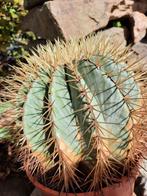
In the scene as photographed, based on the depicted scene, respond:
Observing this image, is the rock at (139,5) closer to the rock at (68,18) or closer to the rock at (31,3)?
the rock at (68,18)

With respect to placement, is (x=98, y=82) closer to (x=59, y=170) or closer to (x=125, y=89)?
(x=125, y=89)

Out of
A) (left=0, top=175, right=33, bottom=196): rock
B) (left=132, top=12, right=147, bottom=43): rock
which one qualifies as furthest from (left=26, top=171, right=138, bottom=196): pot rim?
(left=132, top=12, right=147, bottom=43): rock

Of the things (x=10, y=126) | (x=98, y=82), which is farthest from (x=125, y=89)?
(x=10, y=126)

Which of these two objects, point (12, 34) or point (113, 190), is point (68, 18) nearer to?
point (12, 34)

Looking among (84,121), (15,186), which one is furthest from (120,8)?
(84,121)

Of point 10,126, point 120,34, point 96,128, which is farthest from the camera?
point 120,34
